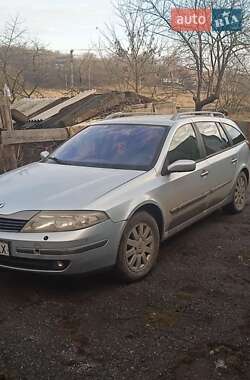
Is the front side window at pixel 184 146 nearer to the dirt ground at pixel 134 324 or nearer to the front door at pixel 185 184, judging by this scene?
the front door at pixel 185 184

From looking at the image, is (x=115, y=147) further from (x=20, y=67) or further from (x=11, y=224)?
(x=20, y=67)

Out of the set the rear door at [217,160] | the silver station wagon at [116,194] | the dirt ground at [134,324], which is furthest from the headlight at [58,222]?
the rear door at [217,160]

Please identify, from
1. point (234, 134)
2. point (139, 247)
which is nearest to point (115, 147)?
point (139, 247)

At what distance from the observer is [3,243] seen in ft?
11.9

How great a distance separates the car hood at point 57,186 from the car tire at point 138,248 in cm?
40

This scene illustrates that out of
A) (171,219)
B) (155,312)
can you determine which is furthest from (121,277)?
(171,219)

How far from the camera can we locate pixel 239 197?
21.3 ft

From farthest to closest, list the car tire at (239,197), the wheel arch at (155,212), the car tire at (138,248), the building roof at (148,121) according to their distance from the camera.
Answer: the car tire at (239,197), the building roof at (148,121), the wheel arch at (155,212), the car tire at (138,248)

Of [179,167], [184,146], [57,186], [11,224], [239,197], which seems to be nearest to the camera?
[11,224]

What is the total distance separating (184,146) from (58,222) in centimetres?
203

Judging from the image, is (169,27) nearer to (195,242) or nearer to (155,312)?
(195,242)

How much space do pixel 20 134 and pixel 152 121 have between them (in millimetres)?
3509

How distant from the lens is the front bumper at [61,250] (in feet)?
11.6

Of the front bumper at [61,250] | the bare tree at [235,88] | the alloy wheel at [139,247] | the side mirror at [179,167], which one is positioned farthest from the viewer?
the bare tree at [235,88]
